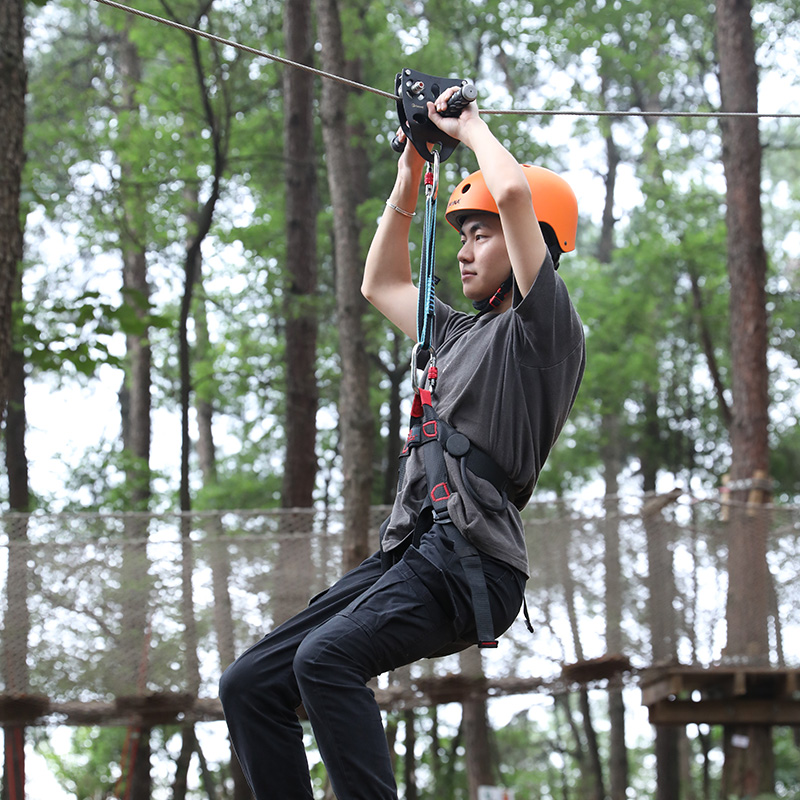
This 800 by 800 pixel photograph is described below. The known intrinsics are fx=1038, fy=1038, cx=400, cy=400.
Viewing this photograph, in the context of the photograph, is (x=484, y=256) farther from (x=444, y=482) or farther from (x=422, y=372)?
(x=444, y=482)

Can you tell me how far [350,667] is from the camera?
2.30 meters

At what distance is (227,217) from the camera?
584 inches

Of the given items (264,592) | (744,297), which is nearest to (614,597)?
(264,592)

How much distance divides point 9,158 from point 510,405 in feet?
10.2

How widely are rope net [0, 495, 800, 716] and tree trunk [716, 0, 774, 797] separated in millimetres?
770

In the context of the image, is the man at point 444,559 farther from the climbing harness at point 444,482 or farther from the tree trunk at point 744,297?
the tree trunk at point 744,297

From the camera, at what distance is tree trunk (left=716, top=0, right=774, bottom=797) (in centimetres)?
887

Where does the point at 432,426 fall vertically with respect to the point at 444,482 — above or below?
above

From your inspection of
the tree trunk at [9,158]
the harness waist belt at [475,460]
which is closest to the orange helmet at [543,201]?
the harness waist belt at [475,460]

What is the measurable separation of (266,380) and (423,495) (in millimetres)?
12405

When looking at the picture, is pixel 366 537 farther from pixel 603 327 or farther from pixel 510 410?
pixel 603 327

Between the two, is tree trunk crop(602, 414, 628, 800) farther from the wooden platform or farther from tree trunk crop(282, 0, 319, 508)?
tree trunk crop(282, 0, 319, 508)

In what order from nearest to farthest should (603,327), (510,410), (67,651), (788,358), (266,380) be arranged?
(510,410) → (67,651) → (266,380) → (603,327) → (788,358)

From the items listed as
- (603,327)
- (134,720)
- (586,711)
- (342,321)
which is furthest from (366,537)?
(586,711)
